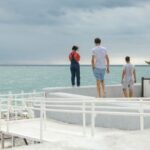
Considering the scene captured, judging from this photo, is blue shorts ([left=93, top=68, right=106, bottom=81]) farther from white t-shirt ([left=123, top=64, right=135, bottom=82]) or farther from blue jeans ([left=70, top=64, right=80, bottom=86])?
blue jeans ([left=70, top=64, right=80, bottom=86])

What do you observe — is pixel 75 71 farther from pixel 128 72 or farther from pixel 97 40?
pixel 97 40

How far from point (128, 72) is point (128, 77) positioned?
0.24 m

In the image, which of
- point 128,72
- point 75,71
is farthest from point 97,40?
point 75,71

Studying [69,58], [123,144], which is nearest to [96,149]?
[123,144]

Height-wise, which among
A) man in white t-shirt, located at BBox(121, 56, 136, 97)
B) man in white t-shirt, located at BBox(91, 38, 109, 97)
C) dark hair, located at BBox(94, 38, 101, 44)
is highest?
dark hair, located at BBox(94, 38, 101, 44)

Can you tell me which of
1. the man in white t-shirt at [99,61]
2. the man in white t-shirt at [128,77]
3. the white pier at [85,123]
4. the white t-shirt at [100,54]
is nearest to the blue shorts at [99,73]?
the man in white t-shirt at [99,61]

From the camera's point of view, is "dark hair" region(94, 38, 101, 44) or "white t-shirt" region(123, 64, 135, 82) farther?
"white t-shirt" region(123, 64, 135, 82)

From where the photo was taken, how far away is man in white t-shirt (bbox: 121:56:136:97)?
1596cm

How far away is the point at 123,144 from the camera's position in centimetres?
564

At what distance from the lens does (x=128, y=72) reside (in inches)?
633

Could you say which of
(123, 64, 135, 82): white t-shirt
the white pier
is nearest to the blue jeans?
the white pier

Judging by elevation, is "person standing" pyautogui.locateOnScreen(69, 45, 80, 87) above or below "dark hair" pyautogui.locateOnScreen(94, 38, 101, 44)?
below

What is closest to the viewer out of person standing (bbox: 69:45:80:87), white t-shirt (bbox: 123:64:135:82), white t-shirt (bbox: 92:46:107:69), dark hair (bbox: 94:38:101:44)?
dark hair (bbox: 94:38:101:44)

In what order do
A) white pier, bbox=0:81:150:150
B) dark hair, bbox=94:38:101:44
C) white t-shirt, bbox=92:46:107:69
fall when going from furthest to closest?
white t-shirt, bbox=92:46:107:69
dark hair, bbox=94:38:101:44
white pier, bbox=0:81:150:150
